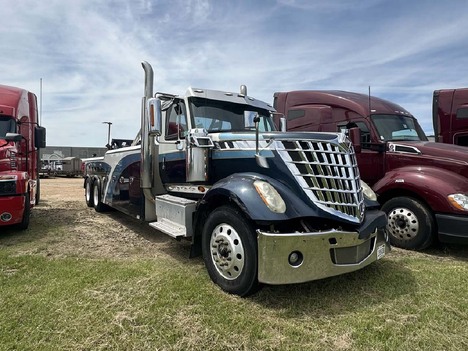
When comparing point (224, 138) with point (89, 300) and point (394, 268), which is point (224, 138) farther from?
point (394, 268)

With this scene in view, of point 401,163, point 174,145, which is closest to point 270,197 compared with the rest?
point 174,145

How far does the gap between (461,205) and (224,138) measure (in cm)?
345

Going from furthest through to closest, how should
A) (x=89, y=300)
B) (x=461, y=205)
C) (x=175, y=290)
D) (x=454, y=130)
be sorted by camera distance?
(x=454, y=130) < (x=461, y=205) < (x=175, y=290) < (x=89, y=300)

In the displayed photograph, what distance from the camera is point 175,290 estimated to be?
A: 371 cm

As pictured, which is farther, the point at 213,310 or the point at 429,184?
the point at 429,184

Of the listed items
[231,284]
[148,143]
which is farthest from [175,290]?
[148,143]

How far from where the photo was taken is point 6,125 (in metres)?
7.01

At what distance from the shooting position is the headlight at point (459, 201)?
4920mm

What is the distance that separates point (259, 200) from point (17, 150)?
19.1ft

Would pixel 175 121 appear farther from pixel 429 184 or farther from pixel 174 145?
pixel 429 184

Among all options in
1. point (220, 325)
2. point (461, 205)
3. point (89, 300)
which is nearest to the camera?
point (220, 325)

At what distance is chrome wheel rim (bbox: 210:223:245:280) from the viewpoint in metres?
→ 3.61

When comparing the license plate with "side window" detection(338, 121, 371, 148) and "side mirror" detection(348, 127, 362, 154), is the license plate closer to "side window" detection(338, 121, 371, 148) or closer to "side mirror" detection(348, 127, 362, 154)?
"side mirror" detection(348, 127, 362, 154)

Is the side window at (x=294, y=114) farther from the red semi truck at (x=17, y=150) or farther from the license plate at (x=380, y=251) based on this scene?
the red semi truck at (x=17, y=150)
